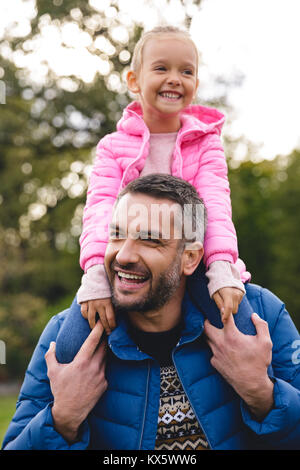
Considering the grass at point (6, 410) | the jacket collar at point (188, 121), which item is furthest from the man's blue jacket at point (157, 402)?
the grass at point (6, 410)

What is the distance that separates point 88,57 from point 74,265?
845 centimetres

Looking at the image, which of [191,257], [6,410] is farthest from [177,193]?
[6,410]

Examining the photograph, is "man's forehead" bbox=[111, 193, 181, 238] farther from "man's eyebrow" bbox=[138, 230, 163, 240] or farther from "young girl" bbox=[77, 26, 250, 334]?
"young girl" bbox=[77, 26, 250, 334]

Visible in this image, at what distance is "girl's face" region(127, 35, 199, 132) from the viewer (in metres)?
2.58

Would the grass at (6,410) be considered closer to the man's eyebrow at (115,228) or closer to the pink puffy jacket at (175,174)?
the pink puffy jacket at (175,174)

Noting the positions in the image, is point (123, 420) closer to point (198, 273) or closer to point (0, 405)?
point (198, 273)

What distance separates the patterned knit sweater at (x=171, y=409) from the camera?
213 centimetres

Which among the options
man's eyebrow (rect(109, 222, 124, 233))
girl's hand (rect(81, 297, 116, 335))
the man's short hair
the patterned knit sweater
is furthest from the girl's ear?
the patterned knit sweater

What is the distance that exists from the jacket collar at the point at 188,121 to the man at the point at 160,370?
0.40 m

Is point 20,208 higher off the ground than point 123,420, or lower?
higher

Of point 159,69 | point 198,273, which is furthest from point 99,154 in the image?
point 198,273
